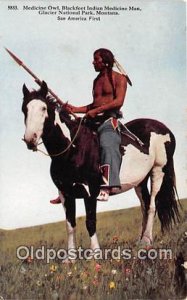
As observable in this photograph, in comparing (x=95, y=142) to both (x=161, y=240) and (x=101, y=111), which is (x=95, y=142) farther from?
(x=161, y=240)

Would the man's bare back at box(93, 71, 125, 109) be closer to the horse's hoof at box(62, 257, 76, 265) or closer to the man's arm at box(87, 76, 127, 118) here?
the man's arm at box(87, 76, 127, 118)

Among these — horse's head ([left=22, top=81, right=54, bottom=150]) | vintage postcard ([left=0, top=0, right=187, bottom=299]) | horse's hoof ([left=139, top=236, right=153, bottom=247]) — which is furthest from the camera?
horse's hoof ([left=139, top=236, right=153, bottom=247])

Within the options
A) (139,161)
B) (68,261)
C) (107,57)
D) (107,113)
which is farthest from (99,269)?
(107,57)

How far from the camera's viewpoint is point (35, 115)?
9.08ft

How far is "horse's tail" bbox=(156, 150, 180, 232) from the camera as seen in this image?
3.06 metres

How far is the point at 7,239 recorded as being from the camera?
2.93 metres

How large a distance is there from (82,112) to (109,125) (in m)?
0.14

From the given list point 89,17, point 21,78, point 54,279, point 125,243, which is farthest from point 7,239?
point 89,17

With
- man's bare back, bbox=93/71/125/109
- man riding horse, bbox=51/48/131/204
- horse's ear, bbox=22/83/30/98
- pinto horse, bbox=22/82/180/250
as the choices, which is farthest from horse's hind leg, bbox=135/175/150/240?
horse's ear, bbox=22/83/30/98

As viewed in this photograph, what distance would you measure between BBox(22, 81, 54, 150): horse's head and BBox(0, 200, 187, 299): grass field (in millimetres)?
431

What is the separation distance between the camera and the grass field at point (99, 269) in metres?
2.86

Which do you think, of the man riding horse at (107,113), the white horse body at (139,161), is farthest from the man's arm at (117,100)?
the white horse body at (139,161)

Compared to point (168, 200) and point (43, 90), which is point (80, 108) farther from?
point (168, 200)

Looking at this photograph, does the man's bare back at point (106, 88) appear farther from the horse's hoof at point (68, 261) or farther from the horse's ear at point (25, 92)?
the horse's hoof at point (68, 261)
